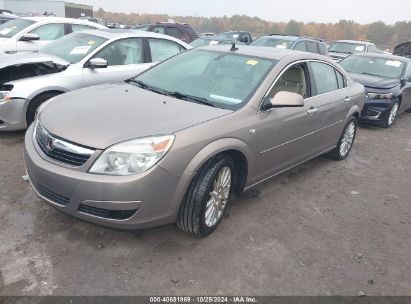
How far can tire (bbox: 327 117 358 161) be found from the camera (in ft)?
18.2

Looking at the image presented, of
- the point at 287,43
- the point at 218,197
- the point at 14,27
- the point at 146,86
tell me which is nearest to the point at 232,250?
the point at 218,197

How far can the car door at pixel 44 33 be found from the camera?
8.04 meters

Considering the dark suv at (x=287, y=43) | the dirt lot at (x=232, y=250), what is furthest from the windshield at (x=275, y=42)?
the dirt lot at (x=232, y=250)

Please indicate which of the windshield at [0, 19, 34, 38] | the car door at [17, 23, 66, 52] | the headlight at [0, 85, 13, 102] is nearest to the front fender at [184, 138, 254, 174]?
the headlight at [0, 85, 13, 102]

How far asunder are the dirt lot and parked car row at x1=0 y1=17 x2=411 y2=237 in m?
0.31

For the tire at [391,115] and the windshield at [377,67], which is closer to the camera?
the tire at [391,115]

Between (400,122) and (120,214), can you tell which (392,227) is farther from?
(400,122)

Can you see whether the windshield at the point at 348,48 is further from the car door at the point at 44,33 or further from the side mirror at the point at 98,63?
the side mirror at the point at 98,63

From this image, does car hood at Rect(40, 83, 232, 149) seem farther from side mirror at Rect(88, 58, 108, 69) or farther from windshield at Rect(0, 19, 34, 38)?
windshield at Rect(0, 19, 34, 38)

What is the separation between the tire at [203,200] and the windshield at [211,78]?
56cm

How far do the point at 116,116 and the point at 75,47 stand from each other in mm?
3526

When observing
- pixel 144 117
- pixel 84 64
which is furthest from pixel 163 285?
pixel 84 64

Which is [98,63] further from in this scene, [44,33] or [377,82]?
[377,82]

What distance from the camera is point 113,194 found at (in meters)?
2.72
